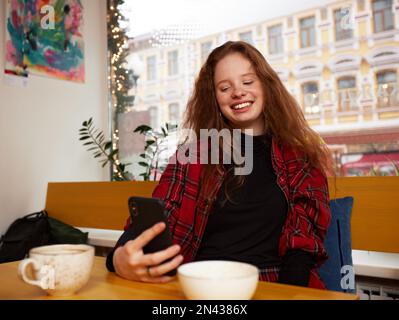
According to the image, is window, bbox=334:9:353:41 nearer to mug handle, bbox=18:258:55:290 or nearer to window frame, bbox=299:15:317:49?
window frame, bbox=299:15:317:49

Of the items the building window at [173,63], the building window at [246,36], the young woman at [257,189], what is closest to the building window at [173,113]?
the building window at [173,63]

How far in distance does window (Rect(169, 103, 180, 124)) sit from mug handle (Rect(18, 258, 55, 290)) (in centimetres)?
218

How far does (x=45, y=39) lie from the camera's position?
2.51 m

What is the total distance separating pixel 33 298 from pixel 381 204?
1.26m

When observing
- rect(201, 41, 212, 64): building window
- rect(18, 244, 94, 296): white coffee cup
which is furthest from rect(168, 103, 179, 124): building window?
rect(18, 244, 94, 296): white coffee cup

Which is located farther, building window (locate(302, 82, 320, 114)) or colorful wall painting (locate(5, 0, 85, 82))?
colorful wall painting (locate(5, 0, 85, 82))

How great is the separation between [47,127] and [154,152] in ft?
2.30

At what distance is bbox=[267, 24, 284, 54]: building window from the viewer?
2318 mm

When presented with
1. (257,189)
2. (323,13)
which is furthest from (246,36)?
(257,189)

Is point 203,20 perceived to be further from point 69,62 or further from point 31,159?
point 31,159

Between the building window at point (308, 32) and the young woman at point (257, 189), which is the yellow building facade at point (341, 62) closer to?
the building window at point (308, 32)

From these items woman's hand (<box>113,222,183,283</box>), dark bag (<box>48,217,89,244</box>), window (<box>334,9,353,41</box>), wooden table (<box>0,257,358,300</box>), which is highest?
window (<box>334,9,353,41</box>)

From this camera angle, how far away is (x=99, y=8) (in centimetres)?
293

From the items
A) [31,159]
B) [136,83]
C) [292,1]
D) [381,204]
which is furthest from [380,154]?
[31,159]
